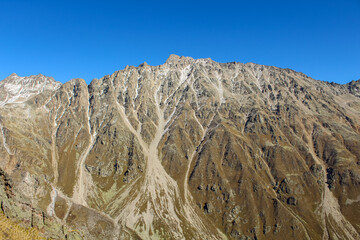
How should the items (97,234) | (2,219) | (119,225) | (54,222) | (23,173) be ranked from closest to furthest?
(2,219) → (54,222) → (97,234) → (119,225) → (23,173)

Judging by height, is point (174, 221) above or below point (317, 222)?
below

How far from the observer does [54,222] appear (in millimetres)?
36469

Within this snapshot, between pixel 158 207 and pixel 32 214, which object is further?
pixel 158 207

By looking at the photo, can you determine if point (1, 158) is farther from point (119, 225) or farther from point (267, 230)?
point (267, 230)

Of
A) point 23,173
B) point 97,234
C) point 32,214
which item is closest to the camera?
point 32,214

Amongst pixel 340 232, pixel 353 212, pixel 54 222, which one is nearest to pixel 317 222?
pixel 340 232

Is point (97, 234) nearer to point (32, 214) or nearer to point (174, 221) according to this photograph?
point (174, 221)

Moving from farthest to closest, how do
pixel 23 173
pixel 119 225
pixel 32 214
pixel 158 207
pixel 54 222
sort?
1. pixel 158 207
2. pixel 23 173
3. pixel 119 225
4. pixel 54 222
5. pixel 32 214

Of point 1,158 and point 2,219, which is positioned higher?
point 1,158

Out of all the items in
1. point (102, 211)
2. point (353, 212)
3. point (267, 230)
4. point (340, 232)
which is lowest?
point (102, 211)

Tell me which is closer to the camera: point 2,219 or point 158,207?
point 2,219

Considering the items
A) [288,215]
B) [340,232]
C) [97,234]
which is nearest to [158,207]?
[97,234]

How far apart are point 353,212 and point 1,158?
31016 centimetres

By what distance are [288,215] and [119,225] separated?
466 ft
